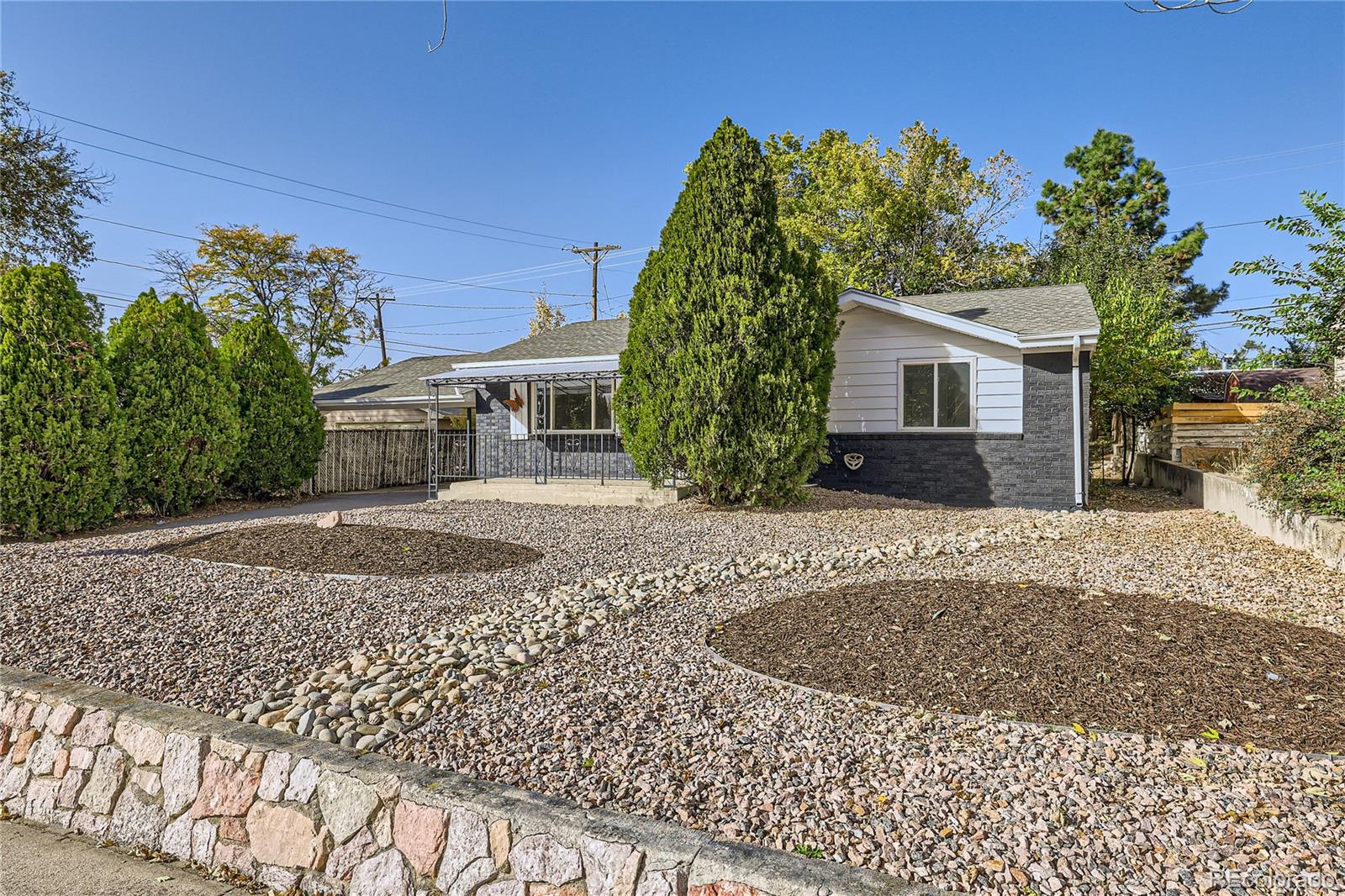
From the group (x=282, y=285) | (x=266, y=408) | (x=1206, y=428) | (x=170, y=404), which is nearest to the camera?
(x=170, y=404)

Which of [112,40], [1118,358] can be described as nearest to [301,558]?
[112,40]

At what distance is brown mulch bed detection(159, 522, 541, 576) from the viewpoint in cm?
630

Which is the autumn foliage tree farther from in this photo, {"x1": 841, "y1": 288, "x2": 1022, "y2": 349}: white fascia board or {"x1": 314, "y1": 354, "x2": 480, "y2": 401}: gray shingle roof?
{"x1": 841, "y1": 288, "x2": 1022, "y2": 349}: white fascia board

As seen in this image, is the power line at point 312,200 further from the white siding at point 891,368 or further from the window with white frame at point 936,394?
the window with white frame at point 936,394

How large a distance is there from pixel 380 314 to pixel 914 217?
23.6m

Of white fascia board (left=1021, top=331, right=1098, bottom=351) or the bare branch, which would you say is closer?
the bare branch

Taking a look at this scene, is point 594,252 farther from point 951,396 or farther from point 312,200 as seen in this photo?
point 951,396

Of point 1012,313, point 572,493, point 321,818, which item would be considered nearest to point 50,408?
point 572,493

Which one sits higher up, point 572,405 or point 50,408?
point 572,405

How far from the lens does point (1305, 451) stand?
6.98 m

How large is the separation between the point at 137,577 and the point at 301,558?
1191 millimetres

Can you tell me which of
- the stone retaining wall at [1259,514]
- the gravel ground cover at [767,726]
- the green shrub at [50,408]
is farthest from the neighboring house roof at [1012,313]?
the green shrub at [50,408]

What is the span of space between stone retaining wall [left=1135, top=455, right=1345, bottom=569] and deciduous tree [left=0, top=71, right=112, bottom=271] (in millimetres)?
22114

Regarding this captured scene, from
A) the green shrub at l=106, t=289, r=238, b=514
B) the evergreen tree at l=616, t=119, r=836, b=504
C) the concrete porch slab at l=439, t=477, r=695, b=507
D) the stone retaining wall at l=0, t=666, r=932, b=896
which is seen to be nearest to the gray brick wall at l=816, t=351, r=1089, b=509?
the evergreen tree at l=616, t=119, r=836, b=504
